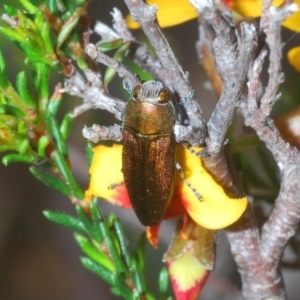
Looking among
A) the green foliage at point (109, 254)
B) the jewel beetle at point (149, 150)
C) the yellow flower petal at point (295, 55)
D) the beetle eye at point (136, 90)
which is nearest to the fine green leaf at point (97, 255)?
the green foliage at point (109, 254)

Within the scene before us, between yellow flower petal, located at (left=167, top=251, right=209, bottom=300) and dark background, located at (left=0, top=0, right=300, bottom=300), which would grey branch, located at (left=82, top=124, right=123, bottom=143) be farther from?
dark background, located at (left=0, top=0, right=300, bottom=300)

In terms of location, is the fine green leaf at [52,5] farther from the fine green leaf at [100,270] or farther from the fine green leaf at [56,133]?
the fine green leaf at [100,270]

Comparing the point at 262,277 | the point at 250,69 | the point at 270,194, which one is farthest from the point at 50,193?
the point at 250,69

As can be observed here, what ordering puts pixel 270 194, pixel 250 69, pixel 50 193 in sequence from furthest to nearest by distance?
1. pixel 50 193
2. pixel 270 194
3. pixel 250 69

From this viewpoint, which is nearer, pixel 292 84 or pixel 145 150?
pixel 145 150

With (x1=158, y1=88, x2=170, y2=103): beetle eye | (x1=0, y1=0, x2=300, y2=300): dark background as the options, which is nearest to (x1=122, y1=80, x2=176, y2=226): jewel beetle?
(x1=158, y1=88, x2=170, y2=103): beetle eye

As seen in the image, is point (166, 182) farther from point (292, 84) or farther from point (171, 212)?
point (292, 84)
